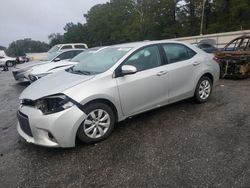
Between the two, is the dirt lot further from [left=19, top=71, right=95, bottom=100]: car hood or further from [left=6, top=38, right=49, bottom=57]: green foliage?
[left=6, top=38, right=49, bottom=57]: green foliage

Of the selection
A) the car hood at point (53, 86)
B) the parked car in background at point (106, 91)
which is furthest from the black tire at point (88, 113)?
the car hood at point (53, 86)

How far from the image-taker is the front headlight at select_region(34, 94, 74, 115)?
3.32m

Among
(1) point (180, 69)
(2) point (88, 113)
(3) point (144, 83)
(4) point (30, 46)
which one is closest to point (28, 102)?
(2) point (88, 113)

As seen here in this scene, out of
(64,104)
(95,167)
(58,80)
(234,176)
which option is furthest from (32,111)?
(234,176)

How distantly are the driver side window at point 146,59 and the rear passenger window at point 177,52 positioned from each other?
0.92ft

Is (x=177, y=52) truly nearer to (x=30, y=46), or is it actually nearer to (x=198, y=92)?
(x=198, y=92)

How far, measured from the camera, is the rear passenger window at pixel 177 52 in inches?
185

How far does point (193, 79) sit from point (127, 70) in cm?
185

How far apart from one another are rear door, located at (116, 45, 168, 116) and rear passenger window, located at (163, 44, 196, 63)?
0.26 meters

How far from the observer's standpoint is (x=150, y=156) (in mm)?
3256

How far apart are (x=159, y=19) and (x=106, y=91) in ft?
157

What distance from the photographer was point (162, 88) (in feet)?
14.6

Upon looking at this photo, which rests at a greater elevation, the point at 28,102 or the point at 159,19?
the point at 28,102

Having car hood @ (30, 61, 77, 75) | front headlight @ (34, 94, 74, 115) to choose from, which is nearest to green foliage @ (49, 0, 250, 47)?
car hood @ (30, 61, 77, 75)
